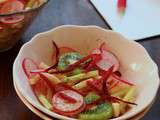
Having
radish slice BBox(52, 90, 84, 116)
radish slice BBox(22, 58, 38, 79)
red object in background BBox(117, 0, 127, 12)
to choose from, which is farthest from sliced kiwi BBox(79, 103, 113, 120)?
red object in background BBox(117, 0, 127, 12)

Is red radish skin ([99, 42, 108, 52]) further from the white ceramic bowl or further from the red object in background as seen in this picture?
the red object in background

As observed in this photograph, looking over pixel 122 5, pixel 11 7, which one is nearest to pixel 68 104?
pixel 11 7

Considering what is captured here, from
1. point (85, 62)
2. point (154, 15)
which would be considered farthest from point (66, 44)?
point (154, 15)

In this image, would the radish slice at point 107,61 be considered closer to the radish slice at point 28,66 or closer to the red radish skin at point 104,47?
the red radish skin at point 104,47

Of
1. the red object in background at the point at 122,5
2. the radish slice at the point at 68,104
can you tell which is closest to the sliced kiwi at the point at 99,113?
the radish slice at the point at 68,104

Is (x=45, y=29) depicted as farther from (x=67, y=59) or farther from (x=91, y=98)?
(x=91, y=98)

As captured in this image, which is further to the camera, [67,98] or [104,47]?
[104,47]
